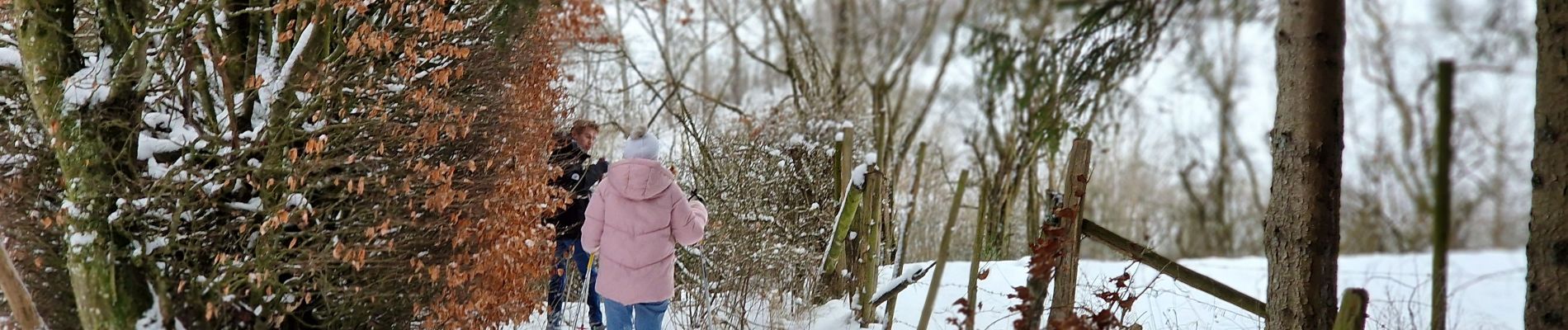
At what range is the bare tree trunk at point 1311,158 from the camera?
3.67m

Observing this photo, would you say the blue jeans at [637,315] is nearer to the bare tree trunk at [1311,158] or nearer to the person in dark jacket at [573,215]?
the person in dark jacket at [573,215]

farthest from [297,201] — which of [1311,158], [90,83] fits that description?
[1311,158]

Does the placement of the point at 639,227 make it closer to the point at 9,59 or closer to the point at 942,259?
the point at 942,259

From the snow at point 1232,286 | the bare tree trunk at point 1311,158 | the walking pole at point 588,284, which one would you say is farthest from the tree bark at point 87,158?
the bare tree trunk at point 1311,158

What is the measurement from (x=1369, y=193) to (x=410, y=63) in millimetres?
17283

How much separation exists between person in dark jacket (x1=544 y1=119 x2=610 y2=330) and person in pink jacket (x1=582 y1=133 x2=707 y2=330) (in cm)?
88

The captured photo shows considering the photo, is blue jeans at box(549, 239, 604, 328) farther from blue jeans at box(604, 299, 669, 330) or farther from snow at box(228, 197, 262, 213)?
snow at box(228, 197, 262, 213)

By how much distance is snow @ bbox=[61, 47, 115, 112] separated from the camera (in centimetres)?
321

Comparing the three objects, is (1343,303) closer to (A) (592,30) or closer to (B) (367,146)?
(B) (367,146)

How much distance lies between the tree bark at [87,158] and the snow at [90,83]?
0.02 meters

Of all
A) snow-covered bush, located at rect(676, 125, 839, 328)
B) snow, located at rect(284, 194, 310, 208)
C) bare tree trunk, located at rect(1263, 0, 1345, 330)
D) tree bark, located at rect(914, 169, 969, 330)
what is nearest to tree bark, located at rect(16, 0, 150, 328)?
snow, located at rect(284, 194, 310, 208)

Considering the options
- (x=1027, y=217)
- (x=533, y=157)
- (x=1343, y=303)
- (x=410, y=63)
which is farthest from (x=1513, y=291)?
(x=410, y=63)

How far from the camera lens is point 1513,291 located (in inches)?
417

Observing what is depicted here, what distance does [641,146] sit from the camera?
3.83 meters
